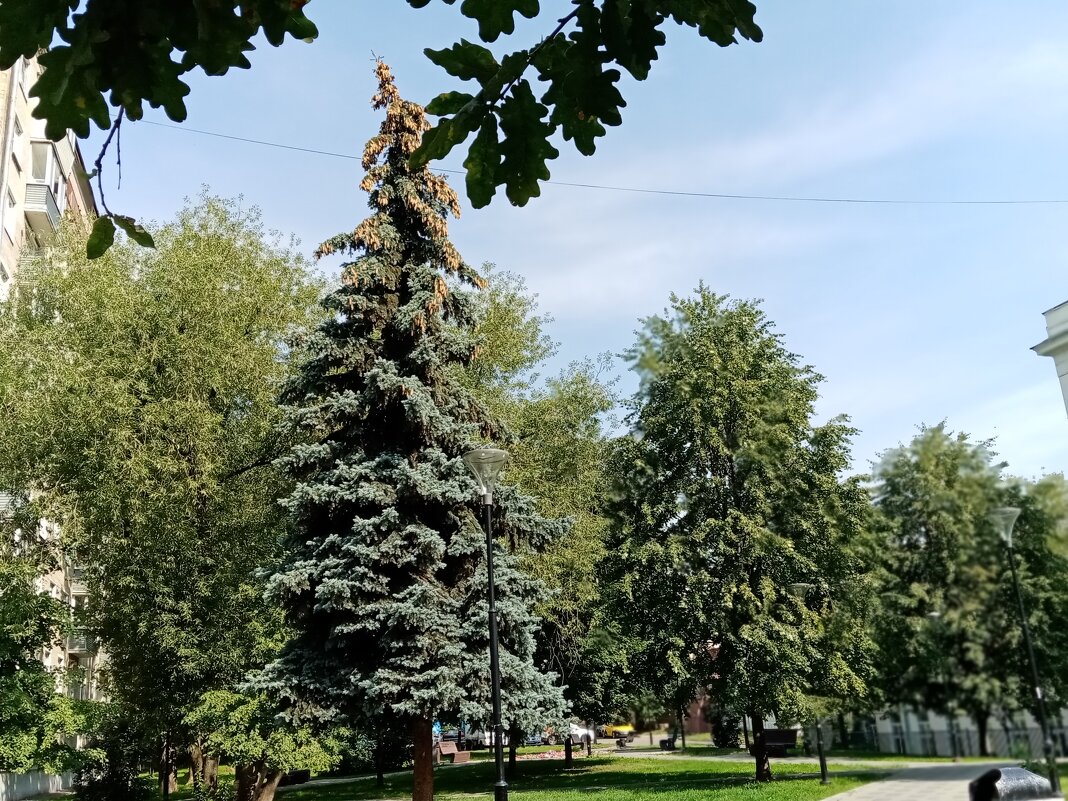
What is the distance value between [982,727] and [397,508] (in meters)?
16.6

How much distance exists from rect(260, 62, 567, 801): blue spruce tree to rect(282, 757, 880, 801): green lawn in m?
4.19

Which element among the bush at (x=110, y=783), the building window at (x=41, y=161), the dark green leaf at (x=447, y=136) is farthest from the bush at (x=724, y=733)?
the building window at (x=41, y=161)

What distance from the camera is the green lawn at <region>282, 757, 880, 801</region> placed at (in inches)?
750

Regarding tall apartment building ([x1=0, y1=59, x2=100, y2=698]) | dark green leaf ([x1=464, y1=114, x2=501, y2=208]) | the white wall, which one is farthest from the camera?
tall apartment building ([x1=0, y1=59, x2=100, y2=698])

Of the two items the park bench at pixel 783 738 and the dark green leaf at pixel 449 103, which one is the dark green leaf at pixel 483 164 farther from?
the park bench at pixel 783 738

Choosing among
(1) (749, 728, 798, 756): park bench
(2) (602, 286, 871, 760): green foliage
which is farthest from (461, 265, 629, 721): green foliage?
(1) (749, 728, 798, 756): park bench

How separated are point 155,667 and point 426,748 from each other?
686 centimetres

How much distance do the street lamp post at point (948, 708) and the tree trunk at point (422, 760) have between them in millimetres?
16344

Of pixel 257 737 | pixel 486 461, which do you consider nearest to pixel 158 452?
pixel 257 737

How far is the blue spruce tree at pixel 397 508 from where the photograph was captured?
1614 cm

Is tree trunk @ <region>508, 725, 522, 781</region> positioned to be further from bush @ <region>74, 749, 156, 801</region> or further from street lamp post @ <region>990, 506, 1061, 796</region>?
street lamp post @ <region>990, 506, 1061, 796</region>

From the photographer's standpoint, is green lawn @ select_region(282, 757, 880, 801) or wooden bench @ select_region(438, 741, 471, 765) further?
wooden bench @ select_region(438, 741, 471, 765)

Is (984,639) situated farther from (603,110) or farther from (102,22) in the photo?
(102,22)

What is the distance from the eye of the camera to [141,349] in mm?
19609
